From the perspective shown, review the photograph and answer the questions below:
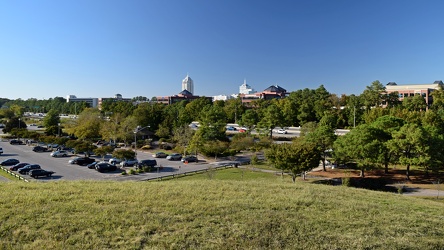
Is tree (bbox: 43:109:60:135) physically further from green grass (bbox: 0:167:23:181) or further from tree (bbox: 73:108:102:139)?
green grass (bbox: 0:167:23:181)

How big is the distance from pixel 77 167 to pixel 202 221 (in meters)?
27.4

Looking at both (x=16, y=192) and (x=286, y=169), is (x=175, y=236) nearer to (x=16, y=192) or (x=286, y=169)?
(x=16, y=192)

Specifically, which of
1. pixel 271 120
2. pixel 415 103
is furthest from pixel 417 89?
pixel 271 120

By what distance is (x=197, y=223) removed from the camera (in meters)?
8.87

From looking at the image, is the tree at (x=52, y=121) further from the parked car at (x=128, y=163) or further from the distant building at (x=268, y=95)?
the distant building at (x=268, y=95)

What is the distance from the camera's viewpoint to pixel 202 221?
29.7 feet

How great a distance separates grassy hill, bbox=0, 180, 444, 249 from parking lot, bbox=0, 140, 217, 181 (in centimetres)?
1596

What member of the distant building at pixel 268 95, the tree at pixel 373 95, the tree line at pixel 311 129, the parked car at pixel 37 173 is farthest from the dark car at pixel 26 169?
the distant building at pixel 268 95

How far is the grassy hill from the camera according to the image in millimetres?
7746

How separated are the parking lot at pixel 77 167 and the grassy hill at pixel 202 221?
16.0 m

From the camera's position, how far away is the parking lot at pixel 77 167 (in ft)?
92.6

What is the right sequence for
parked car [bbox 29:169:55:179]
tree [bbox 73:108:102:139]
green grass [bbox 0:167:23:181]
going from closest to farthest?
green grass [bbox 0:167:23:181], parked car [bbox 29:169:55:179], tree [bbox 73:108:102:139]

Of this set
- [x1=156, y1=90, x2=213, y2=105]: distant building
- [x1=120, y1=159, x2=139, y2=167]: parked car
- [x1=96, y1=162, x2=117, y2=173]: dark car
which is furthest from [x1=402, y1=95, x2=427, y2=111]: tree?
[x1=156, y1=90, x2=213, y2=105]: distant building

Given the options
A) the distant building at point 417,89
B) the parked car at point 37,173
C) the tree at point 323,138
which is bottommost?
the parked car at point 37,173
